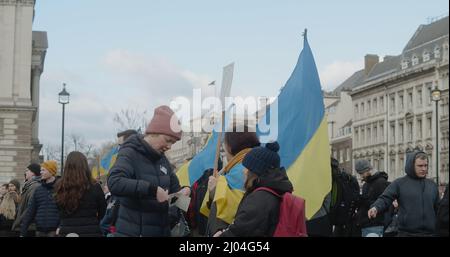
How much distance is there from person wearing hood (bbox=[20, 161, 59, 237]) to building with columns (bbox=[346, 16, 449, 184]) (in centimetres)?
6378

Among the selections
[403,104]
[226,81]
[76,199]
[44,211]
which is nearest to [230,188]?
[226,81]

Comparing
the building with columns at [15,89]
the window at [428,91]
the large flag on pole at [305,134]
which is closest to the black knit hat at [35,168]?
the large flag on pole at [305,134]

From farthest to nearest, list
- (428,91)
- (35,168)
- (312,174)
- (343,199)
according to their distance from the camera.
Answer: (428,91) → (35,168) → (343,199) → (312,174)

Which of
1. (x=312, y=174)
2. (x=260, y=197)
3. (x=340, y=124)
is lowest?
(x=260, y=197)

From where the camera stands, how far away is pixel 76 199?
9328 millimetres

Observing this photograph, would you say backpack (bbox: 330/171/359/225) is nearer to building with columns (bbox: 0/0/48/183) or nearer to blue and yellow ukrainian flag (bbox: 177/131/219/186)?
blue and yellow ukrainian flag (bbox: 177/131/219/186)

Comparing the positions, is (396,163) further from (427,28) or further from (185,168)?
(185,168)

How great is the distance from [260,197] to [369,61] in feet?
301

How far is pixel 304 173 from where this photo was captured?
952cm

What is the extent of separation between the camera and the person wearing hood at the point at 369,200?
12602mm

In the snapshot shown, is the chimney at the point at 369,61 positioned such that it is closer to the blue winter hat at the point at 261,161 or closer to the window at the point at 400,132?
the window at the point at 400,132

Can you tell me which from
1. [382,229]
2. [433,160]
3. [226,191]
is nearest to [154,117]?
[226,191]

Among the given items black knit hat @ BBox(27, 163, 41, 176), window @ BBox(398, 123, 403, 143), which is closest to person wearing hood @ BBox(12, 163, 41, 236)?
black knit hat @ BBox(27, 163, 41, 176)

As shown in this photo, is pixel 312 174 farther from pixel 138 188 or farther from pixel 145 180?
pixel 138 188
